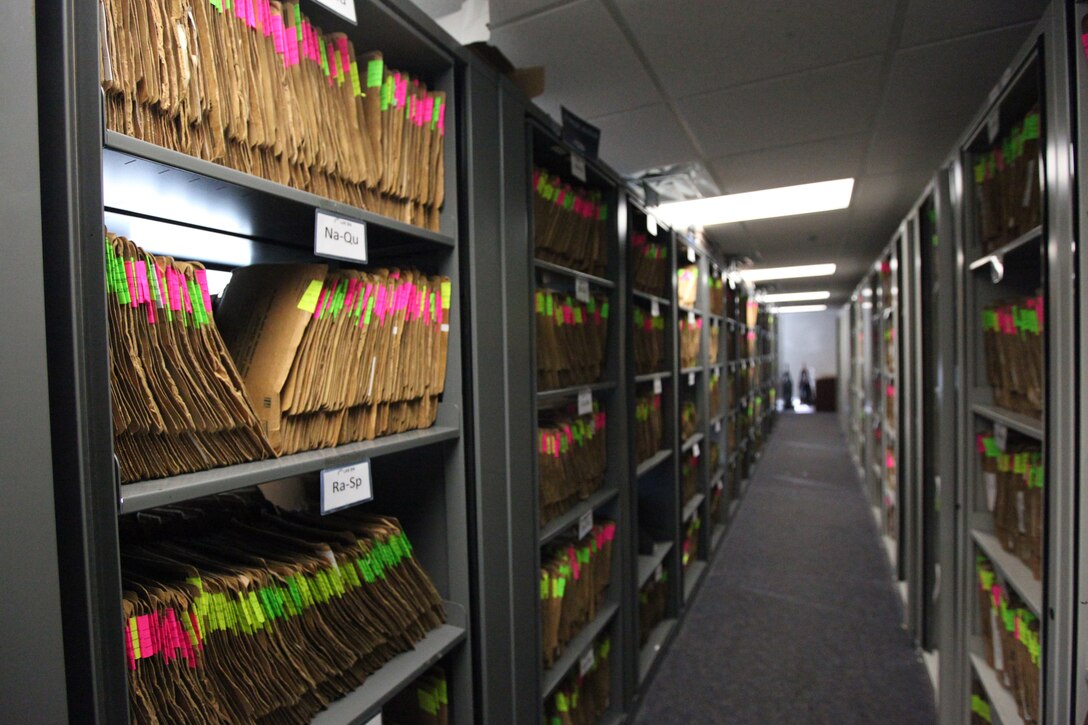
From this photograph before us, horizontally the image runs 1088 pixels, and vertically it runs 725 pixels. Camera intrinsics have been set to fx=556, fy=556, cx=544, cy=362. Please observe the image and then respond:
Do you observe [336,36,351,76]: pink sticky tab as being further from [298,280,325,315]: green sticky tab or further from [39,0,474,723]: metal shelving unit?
[298,280,325,315]: green sticky tab

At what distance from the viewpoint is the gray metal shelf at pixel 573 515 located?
1.60 m

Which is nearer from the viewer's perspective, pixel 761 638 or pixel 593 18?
pixel 593 18

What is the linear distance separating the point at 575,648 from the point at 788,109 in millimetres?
2367

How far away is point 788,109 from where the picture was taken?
2.46m

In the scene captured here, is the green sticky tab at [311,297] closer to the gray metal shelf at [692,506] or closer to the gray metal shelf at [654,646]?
the gray metal shelf at [654,646]

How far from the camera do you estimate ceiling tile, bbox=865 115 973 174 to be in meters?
2.65

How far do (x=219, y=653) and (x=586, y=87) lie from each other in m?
2.19

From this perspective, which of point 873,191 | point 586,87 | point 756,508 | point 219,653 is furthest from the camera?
point 756,508

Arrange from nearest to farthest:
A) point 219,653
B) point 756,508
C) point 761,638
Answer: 1. point 219,653
2. point 761,638
3. point 756,508

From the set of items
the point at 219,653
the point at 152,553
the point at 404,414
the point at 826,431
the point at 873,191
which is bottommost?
the point at 826,431

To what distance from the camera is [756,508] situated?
517 cm

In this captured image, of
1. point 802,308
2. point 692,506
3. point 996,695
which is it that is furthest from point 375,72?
point 802,308

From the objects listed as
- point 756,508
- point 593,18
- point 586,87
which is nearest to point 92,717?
point 593,18

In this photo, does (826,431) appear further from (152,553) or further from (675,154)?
(152,553)
